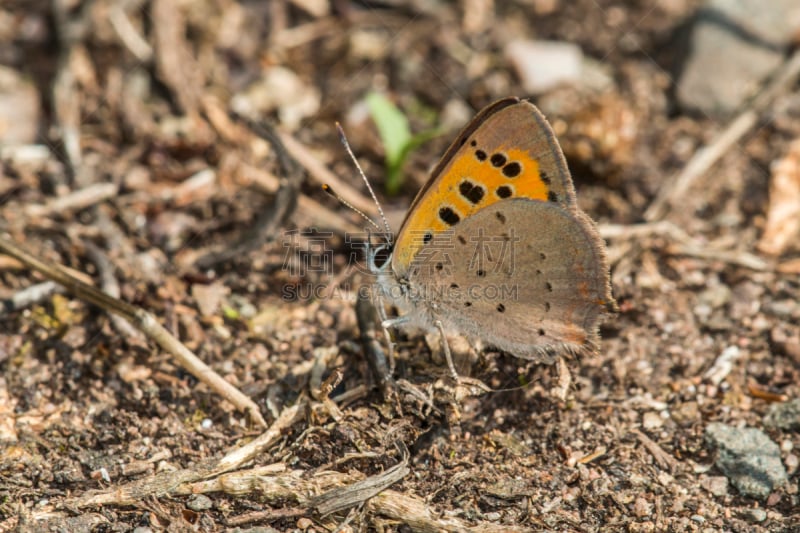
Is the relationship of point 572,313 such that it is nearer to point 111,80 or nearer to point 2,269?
point 2,269

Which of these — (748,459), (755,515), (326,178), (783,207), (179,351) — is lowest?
(179,351)

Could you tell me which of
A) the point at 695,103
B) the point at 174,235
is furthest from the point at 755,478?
the point at 174,235

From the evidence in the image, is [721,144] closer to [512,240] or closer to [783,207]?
[783,207]

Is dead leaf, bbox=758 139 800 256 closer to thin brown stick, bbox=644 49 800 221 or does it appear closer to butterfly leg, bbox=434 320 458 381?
thin brown stick, bbox=644 49 800 221

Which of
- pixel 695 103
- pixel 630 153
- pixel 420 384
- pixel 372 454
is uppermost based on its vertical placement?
pixel 695 103

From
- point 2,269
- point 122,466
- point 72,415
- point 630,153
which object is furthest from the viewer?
point 630,153

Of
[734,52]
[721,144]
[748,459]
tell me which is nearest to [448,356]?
[748,459]
